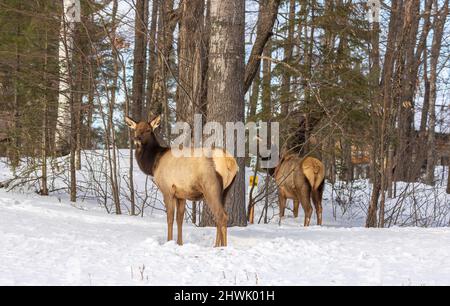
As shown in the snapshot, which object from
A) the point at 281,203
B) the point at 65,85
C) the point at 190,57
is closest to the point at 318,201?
the point at 281,203

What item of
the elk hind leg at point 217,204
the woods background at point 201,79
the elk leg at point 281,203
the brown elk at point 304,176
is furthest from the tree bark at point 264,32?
the elk hind leg at point 217,204

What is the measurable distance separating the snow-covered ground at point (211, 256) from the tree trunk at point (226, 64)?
1.72 meters

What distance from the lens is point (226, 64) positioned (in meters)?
8.32

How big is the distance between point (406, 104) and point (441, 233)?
4.87 metres

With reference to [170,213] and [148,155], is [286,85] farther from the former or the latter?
[170,213]

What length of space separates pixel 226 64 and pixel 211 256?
3.45m

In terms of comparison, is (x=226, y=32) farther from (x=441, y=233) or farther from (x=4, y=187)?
(x=4, y=187)

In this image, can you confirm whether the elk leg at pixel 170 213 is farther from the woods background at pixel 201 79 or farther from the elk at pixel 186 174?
the woods background at pixel 201 79

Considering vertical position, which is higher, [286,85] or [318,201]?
[286,85]

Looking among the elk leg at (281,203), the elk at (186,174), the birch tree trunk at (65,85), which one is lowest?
the elk leg at (281,203)

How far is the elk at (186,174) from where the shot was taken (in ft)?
21.1

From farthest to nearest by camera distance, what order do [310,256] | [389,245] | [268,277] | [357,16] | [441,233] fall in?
[357,16] < [441,233] < [389,245] < [310,256] < [268,277]
